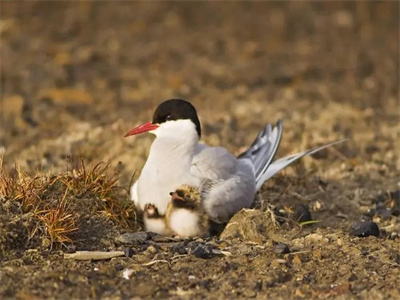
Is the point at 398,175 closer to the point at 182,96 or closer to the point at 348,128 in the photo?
the point at 348,128

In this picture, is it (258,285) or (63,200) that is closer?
(258,285)

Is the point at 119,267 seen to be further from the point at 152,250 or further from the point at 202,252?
the point at 202,252

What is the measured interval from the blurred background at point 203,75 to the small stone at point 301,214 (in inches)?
58.3

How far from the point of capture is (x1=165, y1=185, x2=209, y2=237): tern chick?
546 centimetres

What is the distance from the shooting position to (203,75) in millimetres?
11266

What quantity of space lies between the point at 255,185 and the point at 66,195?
1301 millimetres

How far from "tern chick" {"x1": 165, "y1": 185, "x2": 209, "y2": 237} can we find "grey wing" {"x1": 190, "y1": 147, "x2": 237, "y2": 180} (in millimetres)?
149

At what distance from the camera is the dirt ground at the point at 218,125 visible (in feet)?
15.8

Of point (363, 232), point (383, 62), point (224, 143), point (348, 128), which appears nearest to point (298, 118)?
point (348, 128)

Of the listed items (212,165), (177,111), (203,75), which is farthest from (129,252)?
(203,75)

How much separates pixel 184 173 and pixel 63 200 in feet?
2.56

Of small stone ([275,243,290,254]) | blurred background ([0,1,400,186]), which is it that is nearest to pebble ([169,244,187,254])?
small stone ([275,243,290,254])

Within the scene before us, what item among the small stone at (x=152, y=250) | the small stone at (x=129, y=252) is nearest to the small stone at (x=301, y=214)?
the small stone at (x=152, y=250)

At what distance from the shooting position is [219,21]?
1307cm
